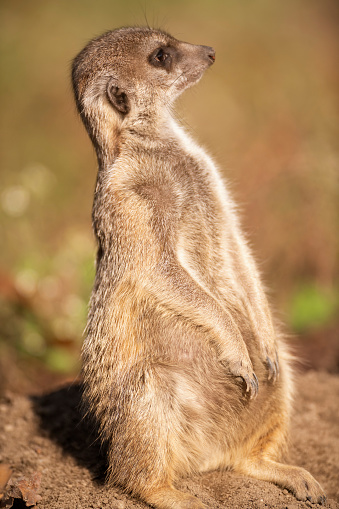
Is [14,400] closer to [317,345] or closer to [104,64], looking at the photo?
[104,64]

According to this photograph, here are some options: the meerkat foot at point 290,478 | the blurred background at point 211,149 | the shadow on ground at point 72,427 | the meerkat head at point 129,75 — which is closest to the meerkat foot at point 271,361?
the meerkat foot at point 290,478

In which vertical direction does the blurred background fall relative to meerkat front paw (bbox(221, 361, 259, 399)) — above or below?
above

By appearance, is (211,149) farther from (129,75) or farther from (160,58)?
(129,75)

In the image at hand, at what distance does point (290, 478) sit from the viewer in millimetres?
2775

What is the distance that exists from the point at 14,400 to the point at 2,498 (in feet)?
4.16

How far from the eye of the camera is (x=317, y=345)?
5.80 m

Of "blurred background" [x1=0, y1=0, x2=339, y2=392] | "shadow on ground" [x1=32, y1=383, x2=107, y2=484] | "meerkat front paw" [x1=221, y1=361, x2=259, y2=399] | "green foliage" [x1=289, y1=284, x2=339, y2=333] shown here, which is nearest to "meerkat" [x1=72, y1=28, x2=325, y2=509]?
"meerkat front paw" [x1=221, y1=361, x2=259, y2=399]

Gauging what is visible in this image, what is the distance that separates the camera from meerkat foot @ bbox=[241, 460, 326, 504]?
2.70m

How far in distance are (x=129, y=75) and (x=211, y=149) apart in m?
2.01

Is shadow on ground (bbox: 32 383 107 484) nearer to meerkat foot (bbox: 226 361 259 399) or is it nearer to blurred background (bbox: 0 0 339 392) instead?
meerkat foot (bbox: 226 361 259 399)

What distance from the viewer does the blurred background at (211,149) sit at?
584 centimetres

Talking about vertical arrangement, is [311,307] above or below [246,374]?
below

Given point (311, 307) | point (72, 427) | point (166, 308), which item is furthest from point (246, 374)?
point (311, 307)

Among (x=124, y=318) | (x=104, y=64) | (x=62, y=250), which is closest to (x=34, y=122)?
(x=62, y=250)
